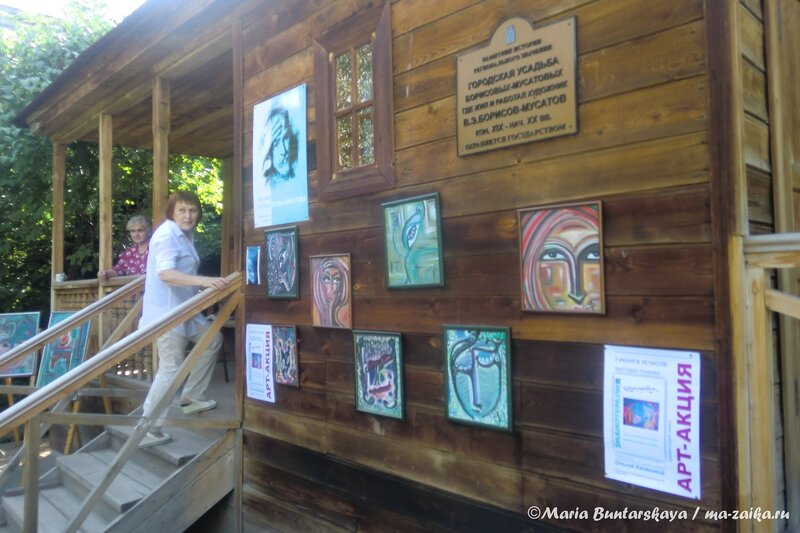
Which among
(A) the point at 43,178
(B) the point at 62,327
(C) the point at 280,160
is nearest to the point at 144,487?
(B) the point at 62,327

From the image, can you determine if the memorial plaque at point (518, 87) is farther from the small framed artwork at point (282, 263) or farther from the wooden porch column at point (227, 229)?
the wooden porch column at point (227, 229)

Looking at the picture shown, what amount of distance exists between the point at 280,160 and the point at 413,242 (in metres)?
1.31

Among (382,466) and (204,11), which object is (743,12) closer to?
(382,466)

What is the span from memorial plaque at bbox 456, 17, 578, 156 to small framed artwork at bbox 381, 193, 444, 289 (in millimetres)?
326

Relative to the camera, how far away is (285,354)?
365 cm

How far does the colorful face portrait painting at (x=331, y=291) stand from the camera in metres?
3.22

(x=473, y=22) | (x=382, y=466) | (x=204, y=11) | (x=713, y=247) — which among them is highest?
(x=204, y=11)

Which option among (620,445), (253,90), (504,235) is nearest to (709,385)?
(620,445)

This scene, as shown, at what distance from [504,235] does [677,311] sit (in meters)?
0.74

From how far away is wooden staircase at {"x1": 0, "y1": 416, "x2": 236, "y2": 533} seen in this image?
Result: 3.54m

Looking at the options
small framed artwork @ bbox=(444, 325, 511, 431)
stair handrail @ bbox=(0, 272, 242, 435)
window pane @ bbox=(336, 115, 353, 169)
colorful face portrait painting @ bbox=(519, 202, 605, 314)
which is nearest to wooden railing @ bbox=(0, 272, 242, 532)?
stair handrail @ bbox=(0, 272, 242, 435)

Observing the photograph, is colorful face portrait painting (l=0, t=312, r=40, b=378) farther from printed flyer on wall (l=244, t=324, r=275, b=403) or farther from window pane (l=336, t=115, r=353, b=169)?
window pane (l=336, t=115, r=353, b=169)

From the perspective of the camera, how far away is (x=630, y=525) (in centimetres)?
209

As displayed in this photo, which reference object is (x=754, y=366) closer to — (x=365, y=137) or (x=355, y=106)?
(x=365, y=137)
